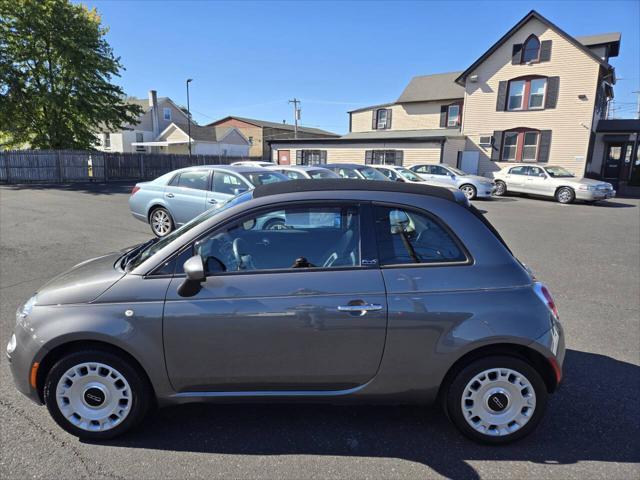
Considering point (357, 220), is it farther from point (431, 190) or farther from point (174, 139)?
point (174, 139)

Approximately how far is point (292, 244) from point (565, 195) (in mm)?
18154

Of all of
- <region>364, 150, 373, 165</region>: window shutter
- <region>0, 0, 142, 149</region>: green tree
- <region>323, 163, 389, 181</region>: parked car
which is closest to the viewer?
<region>323, 163, 389, 181</region>: parked car

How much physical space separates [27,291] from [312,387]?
180 inches

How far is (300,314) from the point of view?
2461mm

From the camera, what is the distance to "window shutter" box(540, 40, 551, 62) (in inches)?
901

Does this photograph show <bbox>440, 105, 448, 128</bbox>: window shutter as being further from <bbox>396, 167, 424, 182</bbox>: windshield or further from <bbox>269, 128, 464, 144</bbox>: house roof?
<bbox>396, 167, 424, 182</bbox>: windshield

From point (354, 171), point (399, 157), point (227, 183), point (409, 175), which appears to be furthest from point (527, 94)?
point (227, 183)

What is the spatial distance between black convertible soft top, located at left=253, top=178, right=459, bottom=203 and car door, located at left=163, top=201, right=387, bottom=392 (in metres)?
0.19

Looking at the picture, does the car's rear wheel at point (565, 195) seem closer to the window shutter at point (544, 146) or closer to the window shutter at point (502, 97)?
the window shutter at point (544, 146)

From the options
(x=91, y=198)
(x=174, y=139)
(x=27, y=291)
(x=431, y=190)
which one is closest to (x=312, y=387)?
(x=431, y=190)

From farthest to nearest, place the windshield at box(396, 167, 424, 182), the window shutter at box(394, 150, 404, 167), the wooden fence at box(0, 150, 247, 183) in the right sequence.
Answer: the window shutter at box(394, 150, 404, 167) → the wooden fence at box(0, 150, 247, 183) → the windshield at box(396, 167, 424, 182)

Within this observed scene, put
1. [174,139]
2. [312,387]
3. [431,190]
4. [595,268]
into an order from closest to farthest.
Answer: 1. [312,387]
2. [431,190]
3. [595,268]
4. [174,139]

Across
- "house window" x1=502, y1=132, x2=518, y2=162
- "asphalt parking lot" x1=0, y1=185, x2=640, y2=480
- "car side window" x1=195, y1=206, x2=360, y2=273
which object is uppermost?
"house window" x1=502, y1=132, x2=518, y2=162

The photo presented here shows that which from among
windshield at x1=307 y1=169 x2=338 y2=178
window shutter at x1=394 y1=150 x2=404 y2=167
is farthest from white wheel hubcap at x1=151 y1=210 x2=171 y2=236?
window shutter at x1=394 y1=150 x2=404 y2=167
